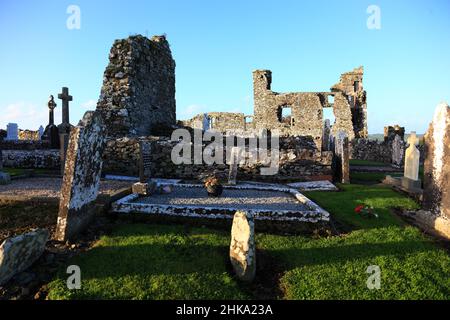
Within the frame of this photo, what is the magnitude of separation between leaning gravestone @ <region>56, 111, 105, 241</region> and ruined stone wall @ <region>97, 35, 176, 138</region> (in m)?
6.28

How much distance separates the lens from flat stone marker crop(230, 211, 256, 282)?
4.54 metres

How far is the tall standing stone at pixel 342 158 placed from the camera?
1159 centimetres

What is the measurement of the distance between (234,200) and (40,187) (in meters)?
5.52

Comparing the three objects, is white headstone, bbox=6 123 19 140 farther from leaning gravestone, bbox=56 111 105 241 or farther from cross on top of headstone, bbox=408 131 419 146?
cross on top of headstone, bbox=408 131 419 146

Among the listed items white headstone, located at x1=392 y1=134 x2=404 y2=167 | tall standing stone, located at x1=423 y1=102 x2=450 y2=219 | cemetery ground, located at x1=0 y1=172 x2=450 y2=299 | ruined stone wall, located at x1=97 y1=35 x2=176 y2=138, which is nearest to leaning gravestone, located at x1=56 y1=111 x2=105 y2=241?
cemetery ground, located at x1=0 y1=172 x2=450 y2=299

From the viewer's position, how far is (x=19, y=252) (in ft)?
14.1

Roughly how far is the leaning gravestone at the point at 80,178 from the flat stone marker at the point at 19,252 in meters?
0.68

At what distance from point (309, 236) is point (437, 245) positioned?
2.27 metres

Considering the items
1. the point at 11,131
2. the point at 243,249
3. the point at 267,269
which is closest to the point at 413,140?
the point at 267,269

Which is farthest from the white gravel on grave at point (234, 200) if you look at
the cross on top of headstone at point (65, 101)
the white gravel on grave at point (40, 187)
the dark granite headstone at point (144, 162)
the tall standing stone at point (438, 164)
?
the cross on top of headstone at point (65, 101)

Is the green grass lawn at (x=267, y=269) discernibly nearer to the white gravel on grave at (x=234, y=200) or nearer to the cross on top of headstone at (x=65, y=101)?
the white gravel on grave at (x=234, y=200)

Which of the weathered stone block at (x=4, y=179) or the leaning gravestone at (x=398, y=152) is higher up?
the leaning gravestone at (x=398, y=152)

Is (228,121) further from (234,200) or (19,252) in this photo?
(19,252)
